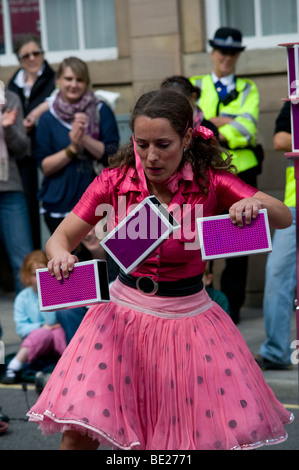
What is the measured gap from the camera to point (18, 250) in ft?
30.7

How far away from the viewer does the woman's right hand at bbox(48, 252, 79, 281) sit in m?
4.08

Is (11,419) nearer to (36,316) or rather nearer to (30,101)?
(36,316)

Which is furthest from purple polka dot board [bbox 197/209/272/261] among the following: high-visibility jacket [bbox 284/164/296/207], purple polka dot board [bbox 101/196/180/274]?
high-visibility jacket [bbox 284/164/296/207]

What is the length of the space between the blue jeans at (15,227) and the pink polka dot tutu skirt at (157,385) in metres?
5.10

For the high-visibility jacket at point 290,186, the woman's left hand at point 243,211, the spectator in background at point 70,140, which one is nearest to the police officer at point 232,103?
the spectator in background at point 70,140

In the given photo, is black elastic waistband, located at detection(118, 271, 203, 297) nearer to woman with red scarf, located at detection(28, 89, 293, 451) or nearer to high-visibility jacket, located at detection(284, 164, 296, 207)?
woman with red scarf, located at detection(28, 89, 293, 451)

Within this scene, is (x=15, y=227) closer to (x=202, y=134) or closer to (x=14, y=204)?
(x=14, y=204)

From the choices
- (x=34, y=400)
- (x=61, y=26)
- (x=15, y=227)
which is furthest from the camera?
(x=61, y=26)

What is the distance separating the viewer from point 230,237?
403 cm

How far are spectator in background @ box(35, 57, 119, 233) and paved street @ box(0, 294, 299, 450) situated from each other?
4.44 feet

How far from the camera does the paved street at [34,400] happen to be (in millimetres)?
6004

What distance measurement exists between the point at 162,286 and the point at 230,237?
475mm

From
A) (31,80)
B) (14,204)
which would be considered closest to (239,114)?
(31,80)

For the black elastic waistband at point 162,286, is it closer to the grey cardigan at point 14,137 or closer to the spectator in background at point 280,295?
the spectator in background at point 280,295
